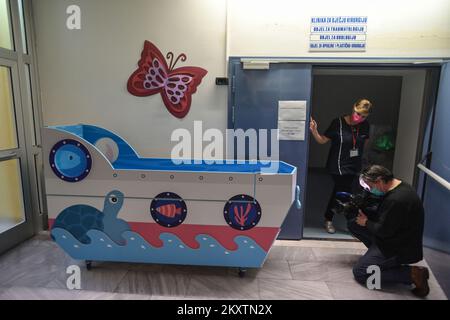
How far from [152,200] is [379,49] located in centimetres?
247

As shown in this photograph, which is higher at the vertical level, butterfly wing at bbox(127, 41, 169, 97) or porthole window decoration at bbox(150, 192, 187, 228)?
butterfly wing at bbox(127, 41, 169, 97)

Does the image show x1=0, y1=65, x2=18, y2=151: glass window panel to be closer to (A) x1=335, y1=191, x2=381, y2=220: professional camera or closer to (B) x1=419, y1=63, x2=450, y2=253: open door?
(A) x1=335, y1=191, x2=381, y2=220: professional camera

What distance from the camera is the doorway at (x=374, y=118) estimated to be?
3188 millimetres

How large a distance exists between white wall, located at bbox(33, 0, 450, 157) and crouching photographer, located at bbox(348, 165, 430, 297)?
1302 millimetres

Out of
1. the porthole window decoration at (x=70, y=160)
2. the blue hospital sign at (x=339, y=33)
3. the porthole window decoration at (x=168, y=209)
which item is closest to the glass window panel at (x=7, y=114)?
the porthole window decoration at (x=70, y=160)

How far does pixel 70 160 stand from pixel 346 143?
2.56 m

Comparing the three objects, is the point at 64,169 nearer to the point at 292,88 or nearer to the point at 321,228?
the point at 292,88

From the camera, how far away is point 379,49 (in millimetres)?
2887

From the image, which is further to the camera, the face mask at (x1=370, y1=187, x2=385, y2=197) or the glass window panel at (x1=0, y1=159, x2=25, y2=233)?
the glass window panel at (x1=0, y1=159, x2=25, y2=233)

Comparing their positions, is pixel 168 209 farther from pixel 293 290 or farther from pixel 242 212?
pixel 293 290

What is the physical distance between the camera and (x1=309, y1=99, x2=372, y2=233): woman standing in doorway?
3139mm

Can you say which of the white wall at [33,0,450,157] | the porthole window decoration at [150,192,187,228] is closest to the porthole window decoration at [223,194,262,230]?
the porthole window decoration at [150,192,187,228]

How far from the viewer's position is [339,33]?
2881 millimetres
